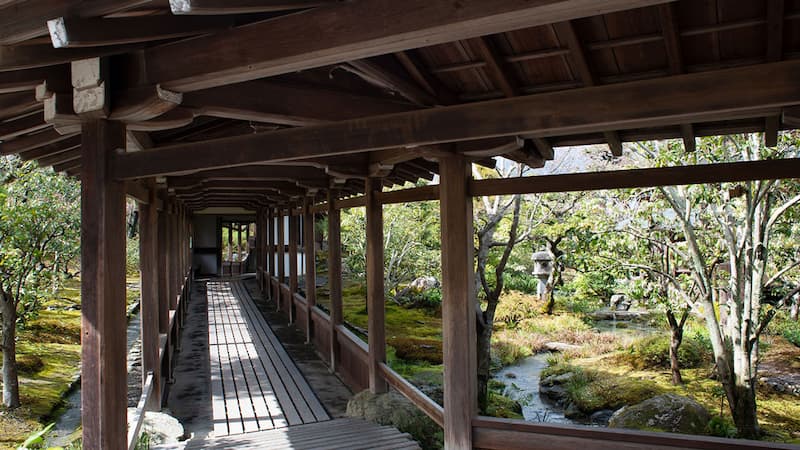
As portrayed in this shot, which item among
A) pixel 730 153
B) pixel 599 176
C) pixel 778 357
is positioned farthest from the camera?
pixel 778 357

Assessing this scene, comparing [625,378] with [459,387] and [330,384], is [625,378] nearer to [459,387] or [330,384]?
[330,384]

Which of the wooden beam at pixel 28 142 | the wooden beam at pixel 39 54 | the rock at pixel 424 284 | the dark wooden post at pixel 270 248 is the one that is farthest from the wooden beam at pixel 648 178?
the rock at pixel 424 284

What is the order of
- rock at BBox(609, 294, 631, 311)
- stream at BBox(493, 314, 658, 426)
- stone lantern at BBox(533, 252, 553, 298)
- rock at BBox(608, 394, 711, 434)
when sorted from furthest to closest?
stone lantern at BBox(533, 252, 553, 298), rock at BBox(609, 294, 631, 311), stream at BBox(493, 314, 658, 426), rock at BBox(608, 394, 711, 434)

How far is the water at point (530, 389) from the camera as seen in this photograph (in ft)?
27.8

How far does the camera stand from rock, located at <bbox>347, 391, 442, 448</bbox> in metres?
5.07

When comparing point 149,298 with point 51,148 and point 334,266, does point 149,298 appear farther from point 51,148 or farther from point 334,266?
point 334,266

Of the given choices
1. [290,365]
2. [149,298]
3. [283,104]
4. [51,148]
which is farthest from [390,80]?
[290,365]

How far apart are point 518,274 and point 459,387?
1391 centimetres

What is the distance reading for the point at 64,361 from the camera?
916 centimetres

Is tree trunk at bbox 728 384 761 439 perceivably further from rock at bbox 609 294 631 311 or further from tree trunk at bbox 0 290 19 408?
tree trunk at bbox 0 290 19 408

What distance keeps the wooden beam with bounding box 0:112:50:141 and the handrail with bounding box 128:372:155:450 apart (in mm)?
2094

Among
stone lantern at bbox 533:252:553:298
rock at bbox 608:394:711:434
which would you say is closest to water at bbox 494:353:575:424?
rock at bbox 608:394:711:434

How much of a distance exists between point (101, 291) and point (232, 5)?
173 cm

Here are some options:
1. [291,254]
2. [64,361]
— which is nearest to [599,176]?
[291,254]
